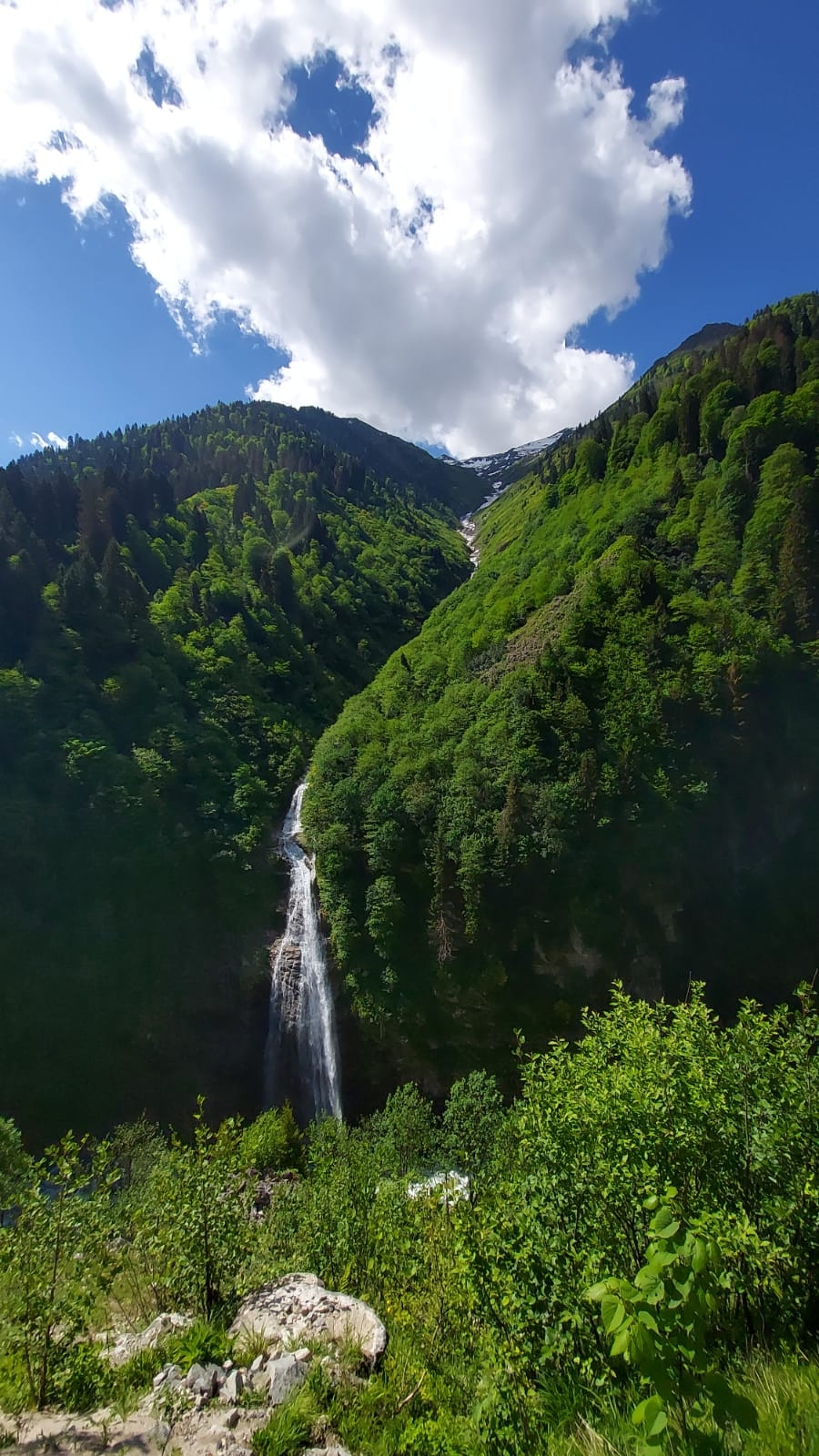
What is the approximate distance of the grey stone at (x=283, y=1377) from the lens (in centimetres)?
970

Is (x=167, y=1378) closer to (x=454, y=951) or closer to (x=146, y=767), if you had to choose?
(x=454, y=951)

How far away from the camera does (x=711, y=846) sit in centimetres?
4850

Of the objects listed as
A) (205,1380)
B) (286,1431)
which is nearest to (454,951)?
(205,1380)

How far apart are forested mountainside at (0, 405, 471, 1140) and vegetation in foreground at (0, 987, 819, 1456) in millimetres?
33720

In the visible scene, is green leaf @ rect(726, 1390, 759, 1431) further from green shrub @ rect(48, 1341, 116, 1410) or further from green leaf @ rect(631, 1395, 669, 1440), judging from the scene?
green shrub @ rect(48, 1341, 116, 1410)

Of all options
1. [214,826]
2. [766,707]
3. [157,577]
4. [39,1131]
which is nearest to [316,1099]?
[39,1131]

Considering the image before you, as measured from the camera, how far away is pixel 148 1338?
12.5 m

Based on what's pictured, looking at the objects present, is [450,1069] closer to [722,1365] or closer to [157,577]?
[722,1365]

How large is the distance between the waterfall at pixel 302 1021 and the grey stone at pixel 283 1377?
38.9 metres

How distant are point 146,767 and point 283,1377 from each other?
54.8m

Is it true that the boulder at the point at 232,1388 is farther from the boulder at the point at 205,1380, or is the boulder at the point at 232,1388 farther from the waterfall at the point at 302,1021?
the waterfall at the point at 302,1021

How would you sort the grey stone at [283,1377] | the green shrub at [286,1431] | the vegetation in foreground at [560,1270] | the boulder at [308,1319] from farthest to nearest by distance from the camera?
the boulder at [308,1319] → the grey stone at [283,1377] → the green shrub at [286,1431] → the vegetation in foreground at [560,1270]

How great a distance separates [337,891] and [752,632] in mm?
43195

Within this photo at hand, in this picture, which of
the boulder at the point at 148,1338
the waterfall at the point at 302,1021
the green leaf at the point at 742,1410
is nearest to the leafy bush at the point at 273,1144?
the waterfall at the point at 302,1021
